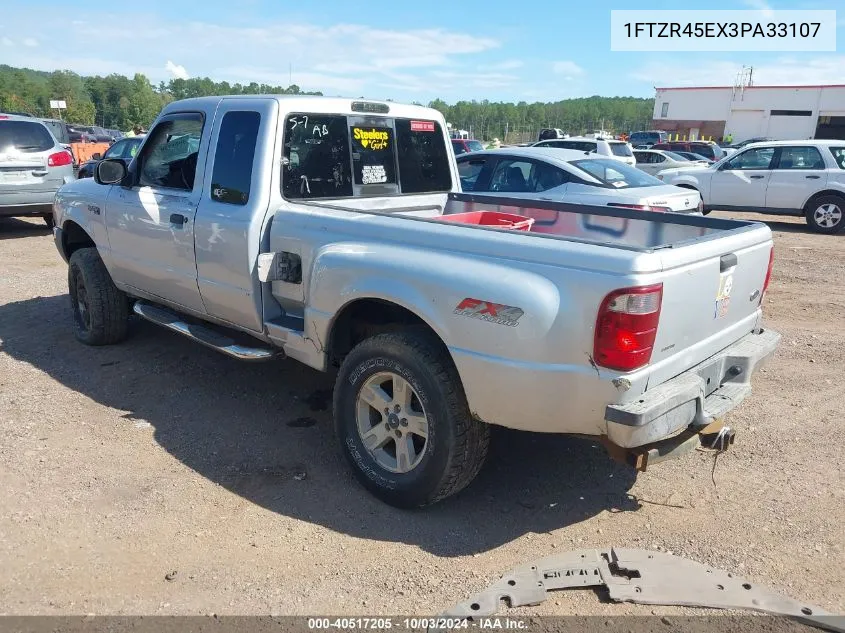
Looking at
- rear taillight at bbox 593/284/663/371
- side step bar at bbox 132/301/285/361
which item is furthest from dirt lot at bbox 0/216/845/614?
rear taillight at bbox 593/284/663/371

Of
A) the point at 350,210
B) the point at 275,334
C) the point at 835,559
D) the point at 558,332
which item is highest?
the point at 350,210

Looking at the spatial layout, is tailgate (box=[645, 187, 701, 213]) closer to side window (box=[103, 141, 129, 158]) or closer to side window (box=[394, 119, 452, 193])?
side window (box=[394, 119, 452, 193])

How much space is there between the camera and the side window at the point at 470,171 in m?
9.44

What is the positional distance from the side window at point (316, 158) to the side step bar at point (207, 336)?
0.99 meters

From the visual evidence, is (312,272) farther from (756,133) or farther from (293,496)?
(756,133)

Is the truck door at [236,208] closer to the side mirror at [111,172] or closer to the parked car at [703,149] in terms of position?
the side mirror at [111,172]

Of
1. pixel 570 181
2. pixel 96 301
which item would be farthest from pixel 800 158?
pixel 96 301

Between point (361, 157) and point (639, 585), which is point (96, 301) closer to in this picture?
point (361, 157)

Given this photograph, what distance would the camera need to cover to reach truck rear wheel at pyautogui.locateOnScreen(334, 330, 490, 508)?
314cm

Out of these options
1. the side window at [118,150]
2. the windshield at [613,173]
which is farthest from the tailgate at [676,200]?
the side window at [118,150]

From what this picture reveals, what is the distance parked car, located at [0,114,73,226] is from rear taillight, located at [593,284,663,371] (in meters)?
10.8

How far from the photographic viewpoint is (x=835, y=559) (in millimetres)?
3125

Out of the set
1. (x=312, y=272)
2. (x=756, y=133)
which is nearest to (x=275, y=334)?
(x=312, y=272)

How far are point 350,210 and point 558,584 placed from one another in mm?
2222
